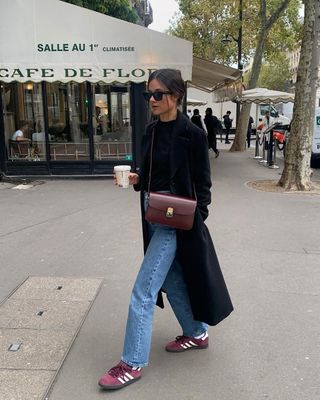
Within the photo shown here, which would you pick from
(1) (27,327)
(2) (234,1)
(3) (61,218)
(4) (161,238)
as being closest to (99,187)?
(3) (61,218)

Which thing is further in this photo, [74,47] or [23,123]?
[23,123]

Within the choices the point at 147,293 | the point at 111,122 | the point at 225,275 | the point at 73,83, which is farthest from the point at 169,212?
the point at 73,83

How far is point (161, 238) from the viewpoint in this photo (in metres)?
3.07

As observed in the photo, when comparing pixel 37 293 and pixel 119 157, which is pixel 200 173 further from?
pixel 119 157

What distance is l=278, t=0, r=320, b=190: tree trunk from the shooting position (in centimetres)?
970

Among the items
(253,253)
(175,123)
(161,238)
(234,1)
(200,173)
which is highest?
(234,1)

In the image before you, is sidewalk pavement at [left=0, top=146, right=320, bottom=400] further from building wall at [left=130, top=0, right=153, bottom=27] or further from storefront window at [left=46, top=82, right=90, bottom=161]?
building wall at [left=130, top=0, right=153, bottom=27]

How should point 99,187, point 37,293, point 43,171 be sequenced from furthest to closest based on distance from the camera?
point 43,171
point 99,187
point 37,293

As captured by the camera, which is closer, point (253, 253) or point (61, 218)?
point (253, 253)

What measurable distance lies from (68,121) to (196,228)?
9.01 metres

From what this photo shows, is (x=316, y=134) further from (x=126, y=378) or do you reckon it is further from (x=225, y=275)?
(x=126, y=378)

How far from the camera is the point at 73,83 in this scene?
37.0ft

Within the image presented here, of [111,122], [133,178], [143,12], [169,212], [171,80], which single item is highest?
[143,12]

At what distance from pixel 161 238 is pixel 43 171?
899 centimetres
